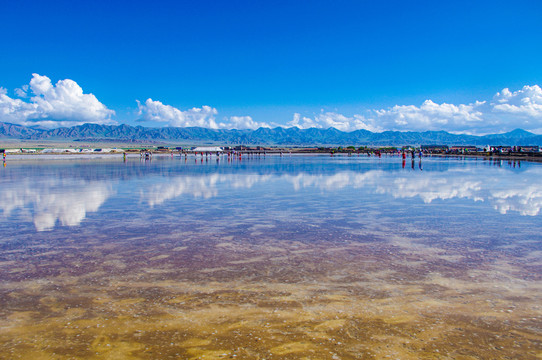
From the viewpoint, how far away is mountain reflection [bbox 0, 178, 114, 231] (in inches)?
588

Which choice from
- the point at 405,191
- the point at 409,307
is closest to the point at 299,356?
the point at 409,307

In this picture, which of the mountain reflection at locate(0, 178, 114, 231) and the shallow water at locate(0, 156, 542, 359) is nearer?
the shallow water at locate(0, 156, 542, 359)

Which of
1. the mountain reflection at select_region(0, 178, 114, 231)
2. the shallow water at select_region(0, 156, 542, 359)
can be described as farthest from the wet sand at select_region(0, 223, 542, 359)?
the mountain reflection at select_region(0, 178, 114, 231)

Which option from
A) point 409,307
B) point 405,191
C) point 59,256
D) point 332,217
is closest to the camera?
point 409,307

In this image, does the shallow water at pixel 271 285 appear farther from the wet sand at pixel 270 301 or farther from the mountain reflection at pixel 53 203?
the mountain reflection at pixel 53 203

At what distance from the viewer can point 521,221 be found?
1446 centimetres

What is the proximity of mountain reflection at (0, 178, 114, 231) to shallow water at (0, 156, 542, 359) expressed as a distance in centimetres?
21

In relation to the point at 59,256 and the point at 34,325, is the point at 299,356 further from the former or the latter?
the point at 59,256

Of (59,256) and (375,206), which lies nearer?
(59,256)

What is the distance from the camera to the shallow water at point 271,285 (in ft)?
18.7

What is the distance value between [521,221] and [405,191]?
9.56 metres

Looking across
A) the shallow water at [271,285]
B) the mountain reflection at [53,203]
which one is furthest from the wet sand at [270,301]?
the mountain reflection at [53,203]

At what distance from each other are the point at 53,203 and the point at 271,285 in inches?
582

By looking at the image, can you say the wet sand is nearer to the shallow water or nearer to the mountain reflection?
the shallow water
